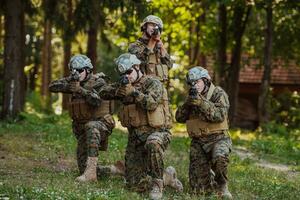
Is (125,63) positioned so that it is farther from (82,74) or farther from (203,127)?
(203,127)

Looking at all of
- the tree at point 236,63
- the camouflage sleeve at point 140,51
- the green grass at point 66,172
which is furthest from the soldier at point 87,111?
the tree at point 236,63

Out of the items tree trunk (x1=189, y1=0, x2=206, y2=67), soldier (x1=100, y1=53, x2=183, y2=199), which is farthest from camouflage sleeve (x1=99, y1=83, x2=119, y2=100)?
tree trunk (x1=189, y1=0, x2=206, y2=67)

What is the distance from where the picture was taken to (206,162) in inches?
368

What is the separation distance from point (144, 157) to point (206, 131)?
0.98m

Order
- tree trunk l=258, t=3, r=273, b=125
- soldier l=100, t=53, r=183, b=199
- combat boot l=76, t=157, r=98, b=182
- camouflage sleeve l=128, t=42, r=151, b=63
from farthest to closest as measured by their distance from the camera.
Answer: tree trunk l=258, t=3, r=273, b=125 → camouflage sleeve l=128, t=42, r=151, b=63 → combat boot l=76, t=157, r=98, b=182 → soldier l=100, t=53, r=183, b=199

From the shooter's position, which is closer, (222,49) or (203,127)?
(203,127)

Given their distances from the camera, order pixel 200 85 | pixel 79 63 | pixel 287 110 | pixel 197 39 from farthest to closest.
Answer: pixel 197 39 < pixel 287 110 < pixel 79 63 < pixel 200 85

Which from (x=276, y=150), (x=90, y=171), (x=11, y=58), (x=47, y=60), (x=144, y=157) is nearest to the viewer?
(x=144, y=157)

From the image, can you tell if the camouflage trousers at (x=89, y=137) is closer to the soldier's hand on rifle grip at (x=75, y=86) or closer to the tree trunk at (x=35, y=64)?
the soldier's hand on rifle grip at (x=75, y=86)

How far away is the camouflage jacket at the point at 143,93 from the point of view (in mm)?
8593

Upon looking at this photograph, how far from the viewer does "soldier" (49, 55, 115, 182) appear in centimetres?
956

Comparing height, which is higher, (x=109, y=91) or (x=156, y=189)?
(x=109, y=91)

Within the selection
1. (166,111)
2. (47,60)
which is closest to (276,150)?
(166,111)

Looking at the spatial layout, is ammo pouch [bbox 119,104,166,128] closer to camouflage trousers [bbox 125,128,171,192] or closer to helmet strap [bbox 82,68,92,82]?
camouflage trousers [bbox 125,128,171,192]
